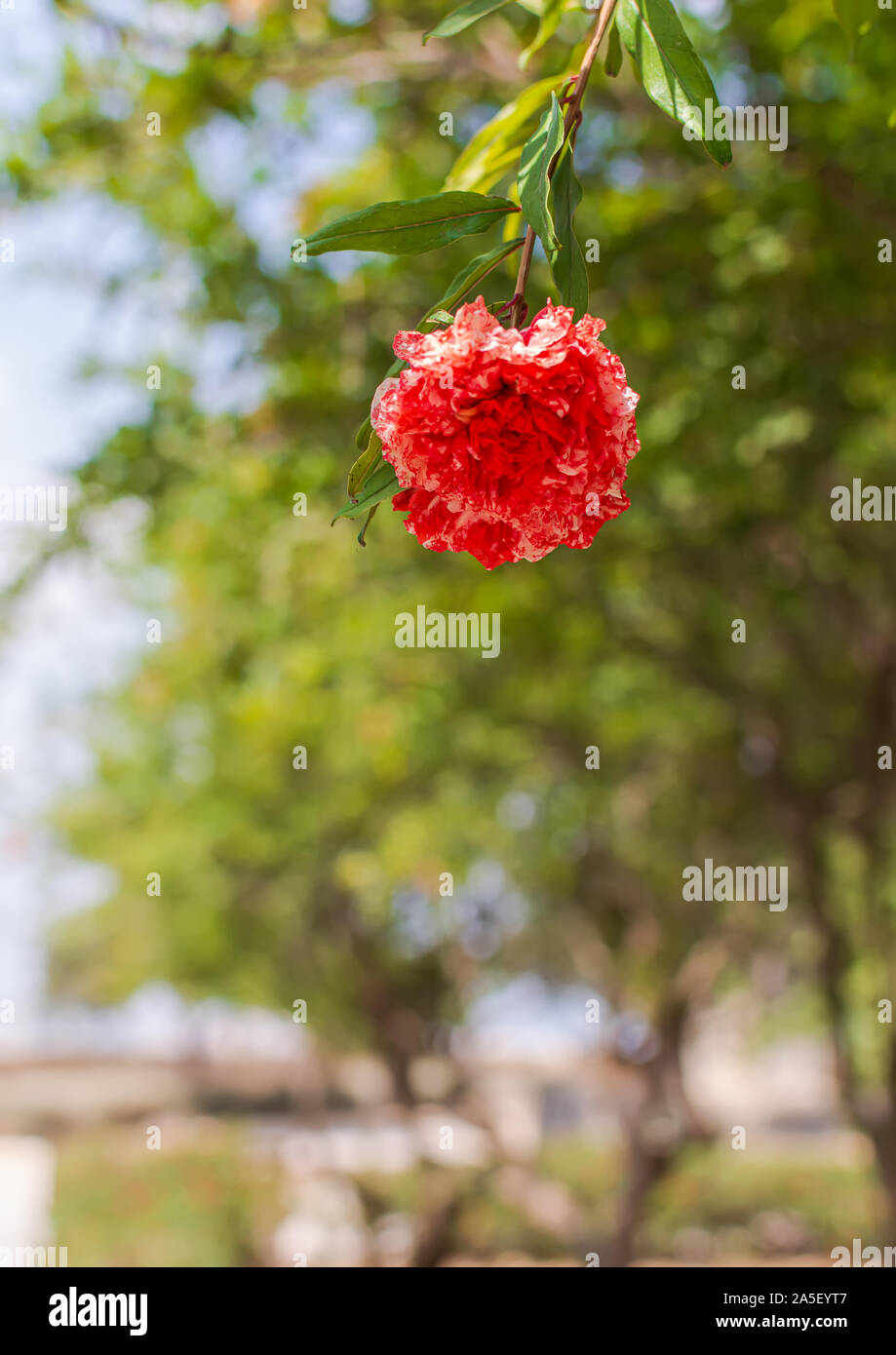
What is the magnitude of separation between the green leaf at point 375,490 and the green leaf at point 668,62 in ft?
2.10

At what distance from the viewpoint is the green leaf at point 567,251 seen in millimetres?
1511

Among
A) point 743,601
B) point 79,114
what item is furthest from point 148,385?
point 743,601

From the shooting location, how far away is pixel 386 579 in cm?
760

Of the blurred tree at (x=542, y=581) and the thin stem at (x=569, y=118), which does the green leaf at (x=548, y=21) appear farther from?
the blurred tree at (x=542, y=581)

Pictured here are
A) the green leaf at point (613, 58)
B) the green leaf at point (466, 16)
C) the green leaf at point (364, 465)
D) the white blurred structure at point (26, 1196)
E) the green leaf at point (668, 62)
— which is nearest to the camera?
the green leaf at point (364, 465)

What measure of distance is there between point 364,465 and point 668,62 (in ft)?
2.38

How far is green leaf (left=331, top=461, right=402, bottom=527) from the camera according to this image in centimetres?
141

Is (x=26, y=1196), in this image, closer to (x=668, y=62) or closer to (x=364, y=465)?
(x=364, y=465)

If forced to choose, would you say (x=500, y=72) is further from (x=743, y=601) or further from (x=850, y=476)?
(x=743, y=601)

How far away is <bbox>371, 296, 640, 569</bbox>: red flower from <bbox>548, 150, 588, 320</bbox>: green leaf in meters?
0.12

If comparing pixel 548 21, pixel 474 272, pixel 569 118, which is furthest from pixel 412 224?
pixel 548 21

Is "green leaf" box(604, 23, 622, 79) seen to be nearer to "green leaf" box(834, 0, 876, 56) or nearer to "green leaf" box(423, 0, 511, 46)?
"green leaf" box(423, 0, 511, 46)

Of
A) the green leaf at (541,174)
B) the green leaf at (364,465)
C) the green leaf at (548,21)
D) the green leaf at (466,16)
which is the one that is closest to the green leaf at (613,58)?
the green leaf at (548,21)

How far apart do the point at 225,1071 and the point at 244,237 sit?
2395 cm
